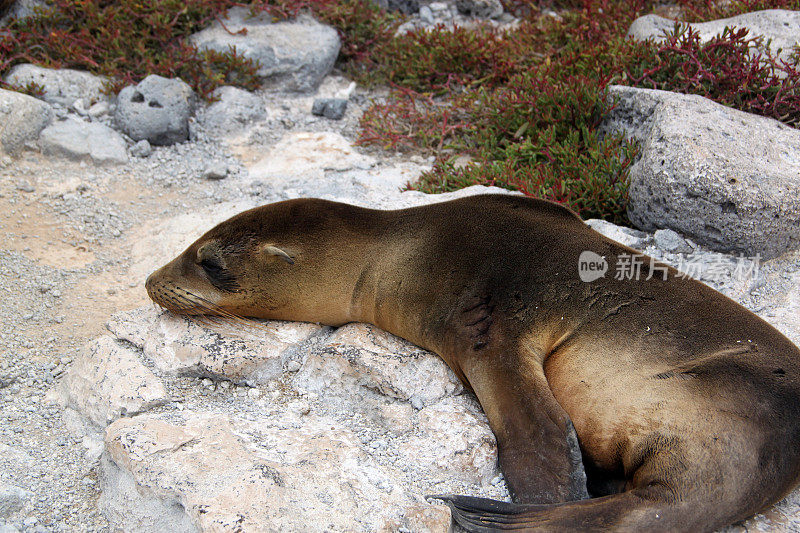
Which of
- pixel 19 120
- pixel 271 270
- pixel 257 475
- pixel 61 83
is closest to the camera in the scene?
pixel 257 475

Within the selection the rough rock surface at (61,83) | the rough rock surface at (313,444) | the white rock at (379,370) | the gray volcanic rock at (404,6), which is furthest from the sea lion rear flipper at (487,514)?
the gray volcanic rock at (404,6)

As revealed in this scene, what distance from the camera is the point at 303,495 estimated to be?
275cm

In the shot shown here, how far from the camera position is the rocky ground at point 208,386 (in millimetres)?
2826

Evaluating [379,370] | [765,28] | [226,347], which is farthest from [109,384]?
[765,28]

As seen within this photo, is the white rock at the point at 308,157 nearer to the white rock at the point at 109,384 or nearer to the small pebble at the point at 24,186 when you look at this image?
the small pebble at the point at 24,186

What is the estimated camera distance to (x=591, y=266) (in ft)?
11.3

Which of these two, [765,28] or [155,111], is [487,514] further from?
[765,28]

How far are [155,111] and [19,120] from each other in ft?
3.86

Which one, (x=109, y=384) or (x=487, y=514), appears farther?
(x=109, y=384)

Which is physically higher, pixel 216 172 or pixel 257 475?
pixel 257 475

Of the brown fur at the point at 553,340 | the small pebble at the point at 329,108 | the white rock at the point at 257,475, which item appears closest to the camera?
the white rock at the point at 257,475

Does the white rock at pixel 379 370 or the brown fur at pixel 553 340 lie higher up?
the brown fur at pixel 553 340

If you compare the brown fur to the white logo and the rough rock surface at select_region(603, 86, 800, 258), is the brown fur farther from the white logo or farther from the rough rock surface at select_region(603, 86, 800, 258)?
the rough rock surface at select_region(603, 86, 800, 258)

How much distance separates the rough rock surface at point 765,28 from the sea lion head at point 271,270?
427 centimetres
